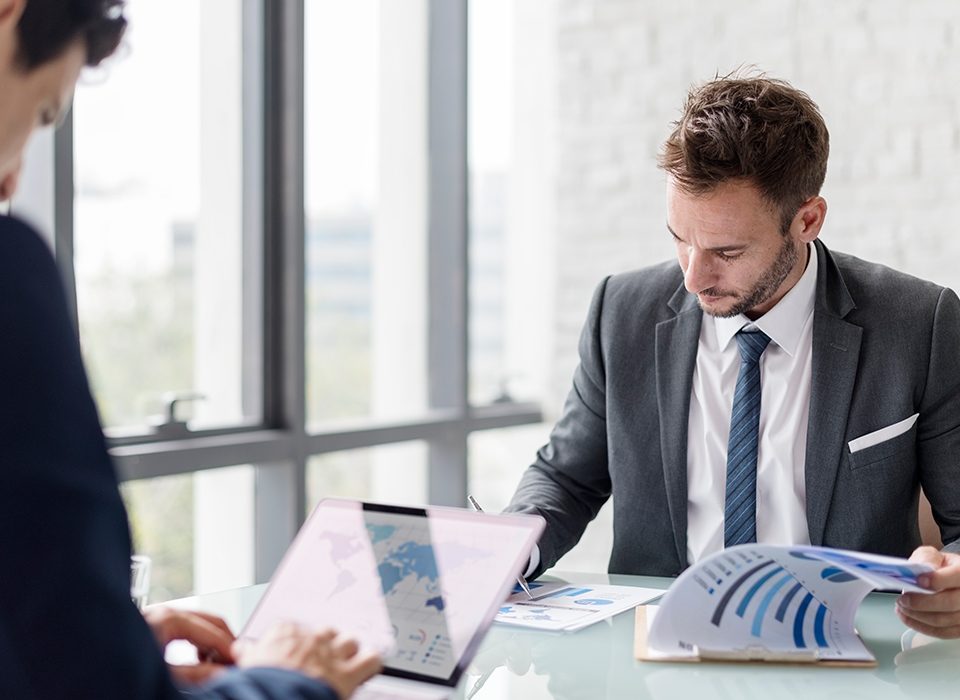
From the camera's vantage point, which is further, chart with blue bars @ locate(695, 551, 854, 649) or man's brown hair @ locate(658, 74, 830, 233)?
man's brown hair @ locate(658, 74, 830, 233)

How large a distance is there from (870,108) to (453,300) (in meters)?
1.50

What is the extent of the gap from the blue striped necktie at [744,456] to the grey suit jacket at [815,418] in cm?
9

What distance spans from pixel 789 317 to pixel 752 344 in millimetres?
86

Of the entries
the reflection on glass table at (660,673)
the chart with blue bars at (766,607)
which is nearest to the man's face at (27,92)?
the reflection on glass table at (660,673)

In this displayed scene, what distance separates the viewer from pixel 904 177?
3410 millimetres

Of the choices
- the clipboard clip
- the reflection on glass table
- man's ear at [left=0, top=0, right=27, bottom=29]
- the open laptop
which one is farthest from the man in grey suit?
man's ear at [left=0, top=0, right=27, bottom=29]

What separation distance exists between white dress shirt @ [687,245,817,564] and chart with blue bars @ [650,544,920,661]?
56cm

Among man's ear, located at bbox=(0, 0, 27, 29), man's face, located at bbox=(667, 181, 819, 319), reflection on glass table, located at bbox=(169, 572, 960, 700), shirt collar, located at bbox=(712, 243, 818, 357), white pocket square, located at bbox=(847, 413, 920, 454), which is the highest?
man's ear, located at bbox=(0, 0, 27, 29)

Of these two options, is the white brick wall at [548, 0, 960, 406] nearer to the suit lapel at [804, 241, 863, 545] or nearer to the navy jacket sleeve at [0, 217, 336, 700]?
the suit lapel at [804, 241, 863, 545]

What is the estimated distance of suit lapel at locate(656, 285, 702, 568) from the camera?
200cm

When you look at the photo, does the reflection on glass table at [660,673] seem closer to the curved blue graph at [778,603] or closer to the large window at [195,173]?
the curved blue graph at [778,603]

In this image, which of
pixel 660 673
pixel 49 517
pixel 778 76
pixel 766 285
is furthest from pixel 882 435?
pixel 778 76

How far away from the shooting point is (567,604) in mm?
1587

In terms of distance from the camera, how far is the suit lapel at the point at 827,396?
1887 mm
